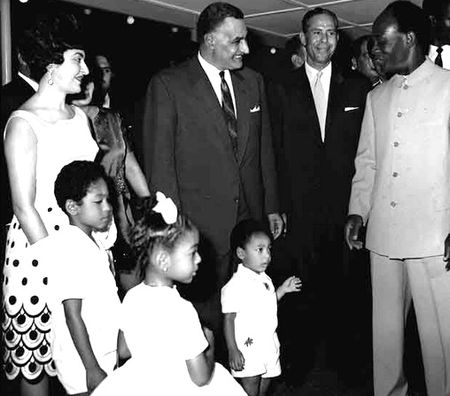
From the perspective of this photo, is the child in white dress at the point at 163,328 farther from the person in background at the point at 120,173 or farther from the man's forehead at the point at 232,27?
the man's forehead at the point at 232,27

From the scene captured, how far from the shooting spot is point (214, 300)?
130 inches

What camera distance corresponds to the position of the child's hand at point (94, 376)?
7.50ft

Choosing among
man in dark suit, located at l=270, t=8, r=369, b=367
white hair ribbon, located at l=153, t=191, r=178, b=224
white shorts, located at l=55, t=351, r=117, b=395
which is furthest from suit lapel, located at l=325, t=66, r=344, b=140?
white shorts, located at l=55, t=351, r=117, b=395

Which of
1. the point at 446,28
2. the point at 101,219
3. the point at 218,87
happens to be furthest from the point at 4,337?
the point at 446,28

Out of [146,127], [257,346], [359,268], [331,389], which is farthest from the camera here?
[359,268]

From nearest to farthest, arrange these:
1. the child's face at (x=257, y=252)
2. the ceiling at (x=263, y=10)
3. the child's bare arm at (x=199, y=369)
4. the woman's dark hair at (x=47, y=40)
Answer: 1. the child's bare arm at (x=199, y=369)
2. the woman's dark hair at (x=47, y=40)
3. the child's face at (x=257, y=252)
4. the ceiling at (x=263, y=10)

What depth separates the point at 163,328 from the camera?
82.4 inches

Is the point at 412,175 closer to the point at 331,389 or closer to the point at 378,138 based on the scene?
the point at 378,138

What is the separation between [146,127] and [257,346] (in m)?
1.06

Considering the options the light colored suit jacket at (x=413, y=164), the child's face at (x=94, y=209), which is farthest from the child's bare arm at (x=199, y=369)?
the light colored suit jacket at (x=413, y=164)

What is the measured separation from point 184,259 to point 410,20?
1283 millimetres

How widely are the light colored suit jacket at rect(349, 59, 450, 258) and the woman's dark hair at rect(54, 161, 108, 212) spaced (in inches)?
44.6

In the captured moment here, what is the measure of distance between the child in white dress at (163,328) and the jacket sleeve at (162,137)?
2.44ft

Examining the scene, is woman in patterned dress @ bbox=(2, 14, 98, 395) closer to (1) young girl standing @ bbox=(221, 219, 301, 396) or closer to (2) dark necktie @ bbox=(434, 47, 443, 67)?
(1) young girl standing @ bbox=(221, 219, 301, 396)
